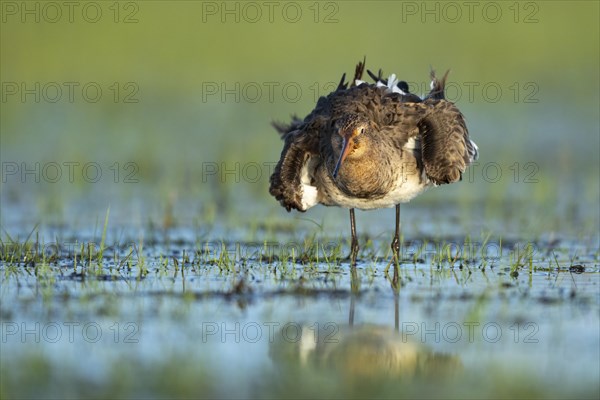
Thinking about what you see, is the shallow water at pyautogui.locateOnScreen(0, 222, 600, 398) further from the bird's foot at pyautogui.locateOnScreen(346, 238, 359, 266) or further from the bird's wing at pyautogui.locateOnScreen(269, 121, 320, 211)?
the bird's wing at pyautogui.locateOnScreen(269, 121, 320, 211)

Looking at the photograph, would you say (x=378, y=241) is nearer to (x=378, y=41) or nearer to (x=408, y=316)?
(x=408, y=316)

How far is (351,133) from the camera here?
9406mm

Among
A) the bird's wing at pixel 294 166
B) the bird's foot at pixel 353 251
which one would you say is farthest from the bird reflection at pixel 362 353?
the bird's wing at pixel 294 166

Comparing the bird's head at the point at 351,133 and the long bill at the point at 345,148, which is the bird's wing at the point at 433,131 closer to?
the bird's head at the point at 351,133

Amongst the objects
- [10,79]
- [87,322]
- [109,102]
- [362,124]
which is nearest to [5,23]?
[10,79]

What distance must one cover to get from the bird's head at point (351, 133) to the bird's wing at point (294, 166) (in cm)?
59

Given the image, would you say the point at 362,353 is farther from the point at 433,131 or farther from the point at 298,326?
the point at 433,131

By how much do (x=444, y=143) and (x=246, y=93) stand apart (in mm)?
10696

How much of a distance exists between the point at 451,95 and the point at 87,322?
43.4 ft

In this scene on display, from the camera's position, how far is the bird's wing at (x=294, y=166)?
10.1 m

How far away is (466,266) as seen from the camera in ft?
31.1

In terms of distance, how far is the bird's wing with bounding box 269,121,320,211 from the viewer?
1012 centimetres

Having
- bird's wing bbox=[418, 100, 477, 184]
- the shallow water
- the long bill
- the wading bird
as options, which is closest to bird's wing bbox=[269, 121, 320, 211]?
the wading bird

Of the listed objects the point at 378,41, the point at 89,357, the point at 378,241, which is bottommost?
the point at 89,357
